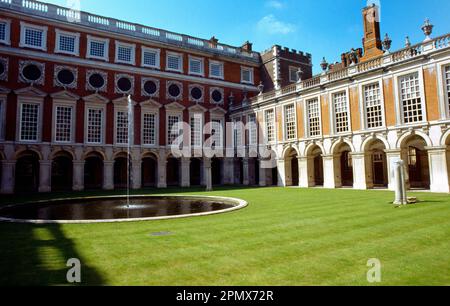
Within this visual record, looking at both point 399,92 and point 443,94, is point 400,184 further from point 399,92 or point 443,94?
point 399,92

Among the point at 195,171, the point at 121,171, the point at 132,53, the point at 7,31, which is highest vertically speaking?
the point at 132,53

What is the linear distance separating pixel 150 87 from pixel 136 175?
34.8ft

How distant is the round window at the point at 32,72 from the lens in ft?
97.6

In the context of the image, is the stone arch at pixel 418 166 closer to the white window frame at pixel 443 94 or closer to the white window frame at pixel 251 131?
the white window frame at pixel 443 94

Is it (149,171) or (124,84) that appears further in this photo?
(149,171)

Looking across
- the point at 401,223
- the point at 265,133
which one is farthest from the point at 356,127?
the point at 401,223

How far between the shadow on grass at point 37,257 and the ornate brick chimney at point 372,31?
3288 centimetres

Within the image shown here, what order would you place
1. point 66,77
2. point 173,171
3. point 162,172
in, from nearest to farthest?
point 66,77 < point 162,172 < point 173,171

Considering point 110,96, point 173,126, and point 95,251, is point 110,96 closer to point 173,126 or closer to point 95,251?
point 173,126

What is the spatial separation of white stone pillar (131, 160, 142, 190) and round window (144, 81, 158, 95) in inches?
333

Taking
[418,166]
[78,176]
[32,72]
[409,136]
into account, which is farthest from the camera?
[78,176]

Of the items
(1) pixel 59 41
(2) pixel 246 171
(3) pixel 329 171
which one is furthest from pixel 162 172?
(3) pixel 329 171

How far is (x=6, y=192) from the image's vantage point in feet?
91.8

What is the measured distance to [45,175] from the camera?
2967 centimetres
